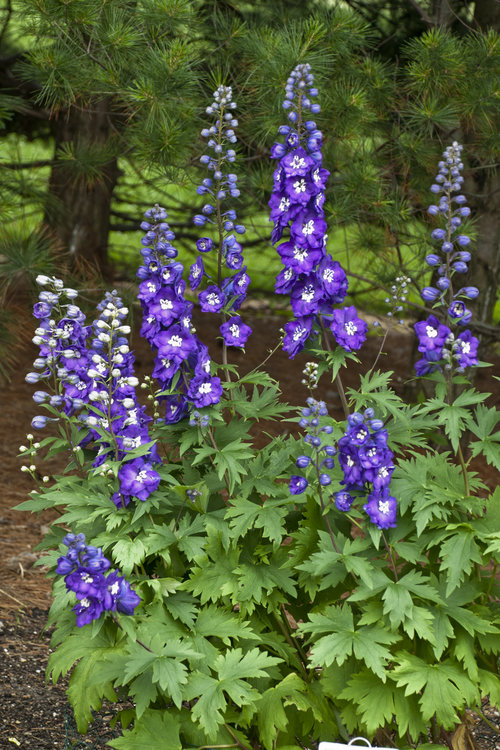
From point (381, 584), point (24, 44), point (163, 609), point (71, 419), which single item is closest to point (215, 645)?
point (163, 609)

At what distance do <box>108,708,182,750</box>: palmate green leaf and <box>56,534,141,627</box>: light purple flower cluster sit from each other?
0.41m

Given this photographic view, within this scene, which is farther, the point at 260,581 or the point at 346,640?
the point at 260,581

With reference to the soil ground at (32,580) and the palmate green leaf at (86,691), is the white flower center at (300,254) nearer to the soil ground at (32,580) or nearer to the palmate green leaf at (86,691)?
the soil ground at (32,580)

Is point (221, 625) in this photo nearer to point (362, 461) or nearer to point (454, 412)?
point (362, 461)

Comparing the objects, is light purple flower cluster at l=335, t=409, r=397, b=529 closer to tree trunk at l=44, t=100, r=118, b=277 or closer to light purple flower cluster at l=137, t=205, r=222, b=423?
light purple flower cluster at l=137, t=205, r=222, b=423

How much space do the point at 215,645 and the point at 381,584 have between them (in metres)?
0.58

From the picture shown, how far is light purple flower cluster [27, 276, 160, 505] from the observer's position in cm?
241

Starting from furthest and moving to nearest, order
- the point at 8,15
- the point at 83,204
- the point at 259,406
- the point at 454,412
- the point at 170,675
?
the point at 83,204 < the point at 8,15 < the point at 259,406 < the point at 454,412 < the point at 170,675

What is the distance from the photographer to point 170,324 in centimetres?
251

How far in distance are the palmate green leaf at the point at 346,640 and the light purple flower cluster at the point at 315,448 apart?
Answer: 35 cm

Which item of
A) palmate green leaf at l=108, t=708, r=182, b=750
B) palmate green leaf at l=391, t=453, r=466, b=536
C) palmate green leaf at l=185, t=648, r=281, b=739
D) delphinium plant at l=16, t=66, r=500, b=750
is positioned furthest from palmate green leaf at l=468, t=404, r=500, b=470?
palmate green leaf at l=108, t=708, r=182, b=750

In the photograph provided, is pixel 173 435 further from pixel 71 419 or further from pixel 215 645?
pixel 215 645

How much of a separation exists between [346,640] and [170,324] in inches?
39.4

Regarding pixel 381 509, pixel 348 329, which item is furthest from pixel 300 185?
pixel 381 509
